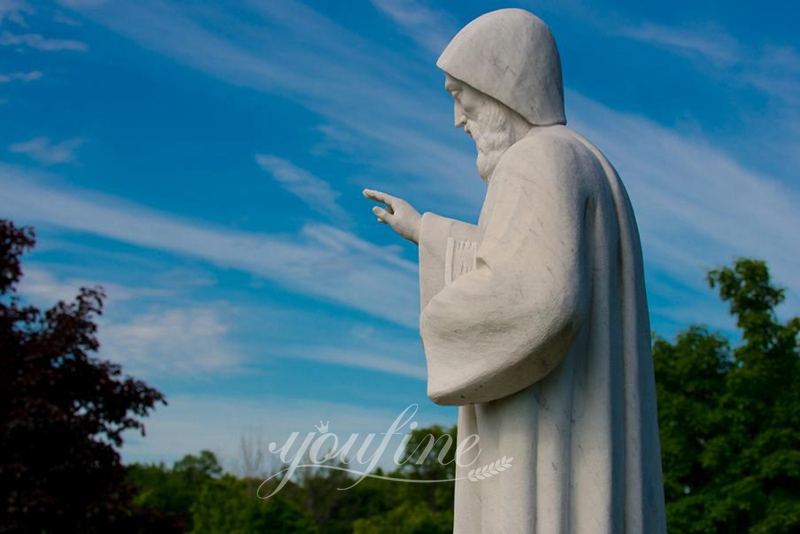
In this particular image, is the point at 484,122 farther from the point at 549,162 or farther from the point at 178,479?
the point at 178,479

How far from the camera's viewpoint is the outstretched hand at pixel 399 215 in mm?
5316

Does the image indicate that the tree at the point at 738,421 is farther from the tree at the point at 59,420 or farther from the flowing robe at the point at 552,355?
the flowing robe at the point at 552,355

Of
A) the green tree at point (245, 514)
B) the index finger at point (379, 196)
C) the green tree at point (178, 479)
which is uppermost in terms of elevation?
the green tree at point (178, 479)

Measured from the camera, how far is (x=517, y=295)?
4207 millimetres

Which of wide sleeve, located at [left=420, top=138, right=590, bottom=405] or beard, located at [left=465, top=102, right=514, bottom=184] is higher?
beard, located at [left=465, top=102, right=514, bottom=184]

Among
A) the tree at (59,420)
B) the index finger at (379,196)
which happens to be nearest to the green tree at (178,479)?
the tree at (59,420)

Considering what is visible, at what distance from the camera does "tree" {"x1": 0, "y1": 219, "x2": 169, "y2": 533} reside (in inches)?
759

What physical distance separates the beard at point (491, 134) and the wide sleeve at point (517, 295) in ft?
1.10

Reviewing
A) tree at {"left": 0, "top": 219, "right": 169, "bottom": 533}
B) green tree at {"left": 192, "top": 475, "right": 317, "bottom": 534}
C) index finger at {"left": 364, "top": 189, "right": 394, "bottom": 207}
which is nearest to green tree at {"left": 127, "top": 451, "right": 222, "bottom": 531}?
green tree at {"left": 192, "top": 475, "right": 317, "bottom": 534}

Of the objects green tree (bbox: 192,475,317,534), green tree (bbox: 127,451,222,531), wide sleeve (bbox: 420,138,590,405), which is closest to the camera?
wide sleeve (bbox: 420,138,590,405)

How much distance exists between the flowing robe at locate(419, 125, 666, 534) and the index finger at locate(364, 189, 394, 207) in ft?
2.93

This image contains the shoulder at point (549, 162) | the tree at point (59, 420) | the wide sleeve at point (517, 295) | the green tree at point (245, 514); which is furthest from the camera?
the green tree at point (245, 514)

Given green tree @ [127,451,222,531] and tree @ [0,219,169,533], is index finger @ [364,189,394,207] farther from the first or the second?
green tree @ [127,451,222,531]

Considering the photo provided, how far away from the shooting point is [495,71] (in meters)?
4.80
